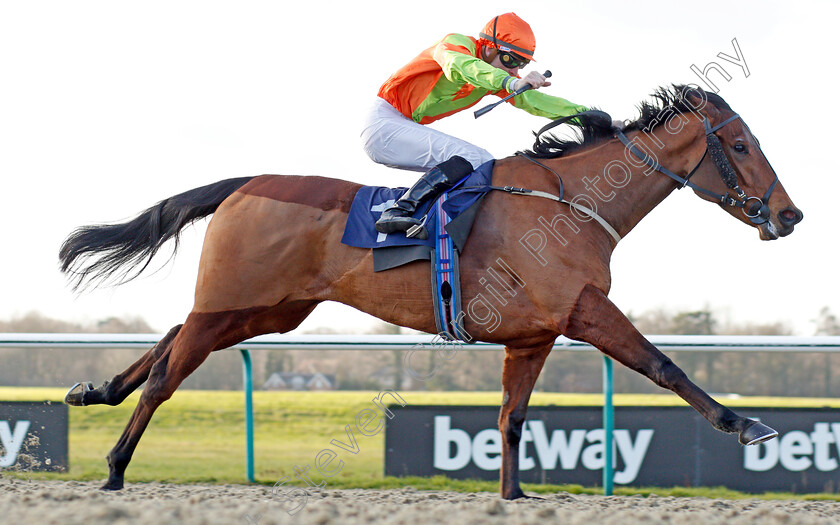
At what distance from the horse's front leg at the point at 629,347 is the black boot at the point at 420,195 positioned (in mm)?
712

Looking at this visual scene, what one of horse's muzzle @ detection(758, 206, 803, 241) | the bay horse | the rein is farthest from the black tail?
horse's muzzle @ detection(758, 206, 803, 241)

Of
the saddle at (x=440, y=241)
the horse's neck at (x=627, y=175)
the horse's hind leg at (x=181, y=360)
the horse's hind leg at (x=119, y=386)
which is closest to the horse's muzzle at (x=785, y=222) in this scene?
the horse's neck at (x=627, y=175)

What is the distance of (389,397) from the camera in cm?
486

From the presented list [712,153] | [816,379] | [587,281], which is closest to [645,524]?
[587,281]

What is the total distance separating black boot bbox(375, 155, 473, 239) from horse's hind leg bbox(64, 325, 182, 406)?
1264mm

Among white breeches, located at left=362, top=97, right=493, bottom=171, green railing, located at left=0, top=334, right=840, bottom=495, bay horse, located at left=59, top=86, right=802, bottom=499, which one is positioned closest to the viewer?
bay horse, located at left=59, top=86, right=802, bottom=499

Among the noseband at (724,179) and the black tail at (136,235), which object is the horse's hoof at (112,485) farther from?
the noseband at (724,179)

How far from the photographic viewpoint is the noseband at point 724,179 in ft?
11.0

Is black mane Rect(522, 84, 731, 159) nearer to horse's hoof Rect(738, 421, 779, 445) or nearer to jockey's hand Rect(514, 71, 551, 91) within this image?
jockey's hand Rect(514, 71, 551, 91)

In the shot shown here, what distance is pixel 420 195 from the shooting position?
338 cm

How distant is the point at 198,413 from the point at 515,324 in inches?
188

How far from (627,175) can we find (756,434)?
3.95 feet

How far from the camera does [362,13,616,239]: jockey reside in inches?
133

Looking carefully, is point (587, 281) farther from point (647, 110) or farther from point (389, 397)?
point (389, 397)
